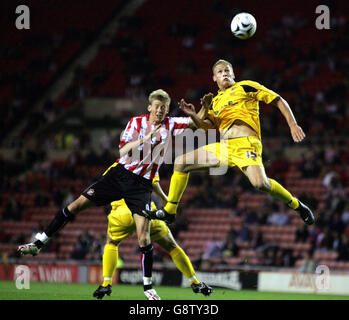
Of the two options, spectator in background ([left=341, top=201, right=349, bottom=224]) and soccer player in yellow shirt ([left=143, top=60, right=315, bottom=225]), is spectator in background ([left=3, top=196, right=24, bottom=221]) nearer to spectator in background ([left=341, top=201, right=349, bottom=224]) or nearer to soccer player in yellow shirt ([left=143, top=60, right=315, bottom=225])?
spectator in background ([left=341, top=201, right=349, bottom=224])

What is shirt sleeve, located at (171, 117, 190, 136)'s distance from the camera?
9195 mm

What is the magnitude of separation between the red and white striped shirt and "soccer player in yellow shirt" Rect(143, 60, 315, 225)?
0.31 meters

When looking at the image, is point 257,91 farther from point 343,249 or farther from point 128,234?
point 343,249

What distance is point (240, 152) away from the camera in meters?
8.93

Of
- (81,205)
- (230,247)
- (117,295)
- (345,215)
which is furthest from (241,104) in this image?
(345,215)

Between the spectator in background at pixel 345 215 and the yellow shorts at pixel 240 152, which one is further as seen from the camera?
the spectator in background at pixel 345 215

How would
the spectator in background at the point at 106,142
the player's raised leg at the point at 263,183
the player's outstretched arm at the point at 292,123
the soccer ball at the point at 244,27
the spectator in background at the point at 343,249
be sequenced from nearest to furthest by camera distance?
the player's outstretched arm at the point at 292,123, the player's raised leg at the point at 263,183, the soccer ball at the point at 244,27, the spectator in background at the point at 343,249, the spectator in background at the point at 106,142

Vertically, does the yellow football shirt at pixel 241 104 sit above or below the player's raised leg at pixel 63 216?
above

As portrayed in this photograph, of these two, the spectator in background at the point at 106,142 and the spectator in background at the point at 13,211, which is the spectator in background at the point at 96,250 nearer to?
the spectator in background at the point at 13,211

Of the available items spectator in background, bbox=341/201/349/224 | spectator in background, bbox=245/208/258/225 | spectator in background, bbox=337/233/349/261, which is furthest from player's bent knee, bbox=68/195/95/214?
Answer: spectator in background, bbox=245/208/258/225

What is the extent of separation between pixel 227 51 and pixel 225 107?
16.6m

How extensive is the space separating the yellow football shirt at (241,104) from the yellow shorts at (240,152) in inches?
10.0

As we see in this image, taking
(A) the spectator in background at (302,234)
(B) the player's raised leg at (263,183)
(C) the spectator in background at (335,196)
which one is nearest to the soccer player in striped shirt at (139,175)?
(B) the player's raised leg at (263,183)

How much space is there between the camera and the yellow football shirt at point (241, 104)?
29.9 feet
